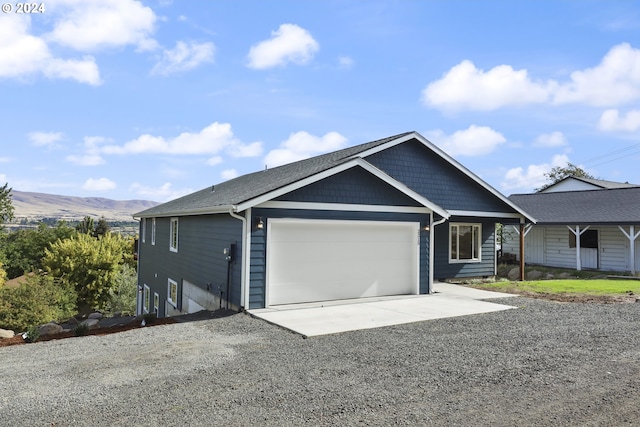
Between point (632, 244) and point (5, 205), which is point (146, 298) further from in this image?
point (5, 205)

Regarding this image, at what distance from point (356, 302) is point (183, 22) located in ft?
29.1

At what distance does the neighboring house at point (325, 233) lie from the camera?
10.5m

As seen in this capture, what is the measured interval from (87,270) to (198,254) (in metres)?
20.5

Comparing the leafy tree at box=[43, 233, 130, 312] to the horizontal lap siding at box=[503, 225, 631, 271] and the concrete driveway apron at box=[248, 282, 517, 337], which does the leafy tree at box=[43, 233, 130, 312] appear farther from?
the horizontal lap siding at box=[503, 225, 631, 271]

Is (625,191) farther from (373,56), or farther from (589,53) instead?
(373,56)

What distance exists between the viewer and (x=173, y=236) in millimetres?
16406

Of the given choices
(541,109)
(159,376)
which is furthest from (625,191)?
(159,376)

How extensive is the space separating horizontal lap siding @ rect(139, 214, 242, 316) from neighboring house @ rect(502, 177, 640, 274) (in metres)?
16.7

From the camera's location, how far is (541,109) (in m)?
26.4

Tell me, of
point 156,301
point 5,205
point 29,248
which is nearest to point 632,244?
point 156,301

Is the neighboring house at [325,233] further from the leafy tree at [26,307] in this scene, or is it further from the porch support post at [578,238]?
the porch support post at [578,238]

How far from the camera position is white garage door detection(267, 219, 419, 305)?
35.7 feet

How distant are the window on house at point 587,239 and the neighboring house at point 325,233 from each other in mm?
9114

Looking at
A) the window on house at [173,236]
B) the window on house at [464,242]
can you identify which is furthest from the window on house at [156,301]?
the window on house at [464,242]
